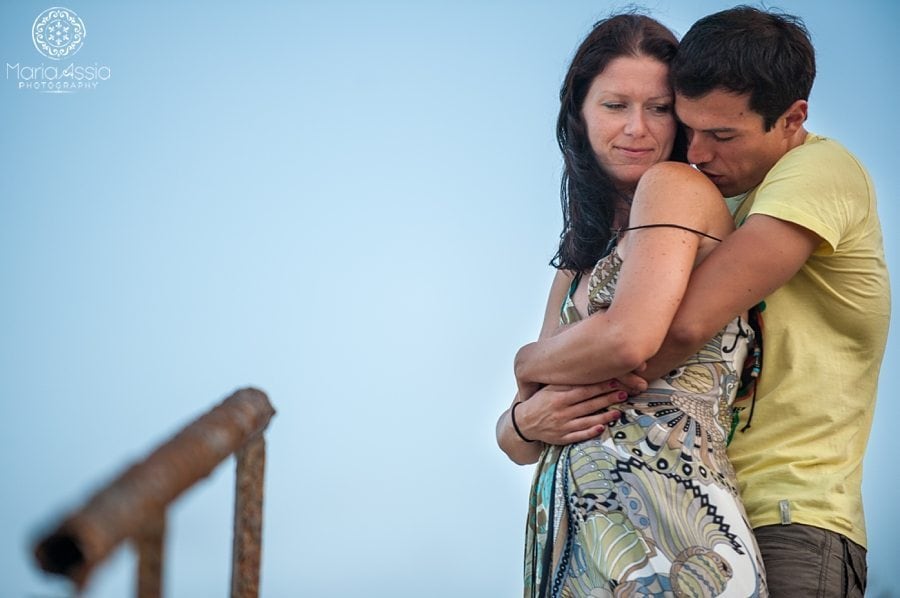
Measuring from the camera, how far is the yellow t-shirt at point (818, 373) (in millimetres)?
2090

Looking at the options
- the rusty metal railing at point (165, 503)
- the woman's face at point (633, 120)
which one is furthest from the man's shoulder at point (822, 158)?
the rusty metal railing at point (165, 503)

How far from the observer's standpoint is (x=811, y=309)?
7.07 feet

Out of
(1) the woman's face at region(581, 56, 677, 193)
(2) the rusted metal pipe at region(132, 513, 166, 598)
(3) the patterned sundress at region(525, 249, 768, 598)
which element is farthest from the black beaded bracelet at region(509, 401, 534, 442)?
(2) the rusted metal pipe at region(132, 513, 166, 598)

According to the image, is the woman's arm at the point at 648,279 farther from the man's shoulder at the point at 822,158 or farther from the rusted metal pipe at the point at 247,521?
the rusted metal pipe at the point at 247,521

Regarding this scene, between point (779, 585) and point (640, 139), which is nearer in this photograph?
point (779, 585)

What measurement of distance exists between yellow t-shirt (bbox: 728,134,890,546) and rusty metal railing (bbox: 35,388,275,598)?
3.54 feet

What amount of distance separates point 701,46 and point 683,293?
1.69 ft

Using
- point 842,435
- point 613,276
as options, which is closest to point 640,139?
point 613,276

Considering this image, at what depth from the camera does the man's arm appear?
1.97 meters

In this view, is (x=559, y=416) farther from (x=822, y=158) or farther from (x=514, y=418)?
(x=822, y=158)

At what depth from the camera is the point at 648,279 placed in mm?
1959

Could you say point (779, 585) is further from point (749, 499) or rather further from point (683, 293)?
point (683, 293)

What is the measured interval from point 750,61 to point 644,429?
0.70 m

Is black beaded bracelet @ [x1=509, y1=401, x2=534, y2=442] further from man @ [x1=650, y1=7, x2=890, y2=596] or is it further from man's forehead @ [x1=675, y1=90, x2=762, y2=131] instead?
man's forehead @ [x1=675, y1=90, x2=762, y2=131]
